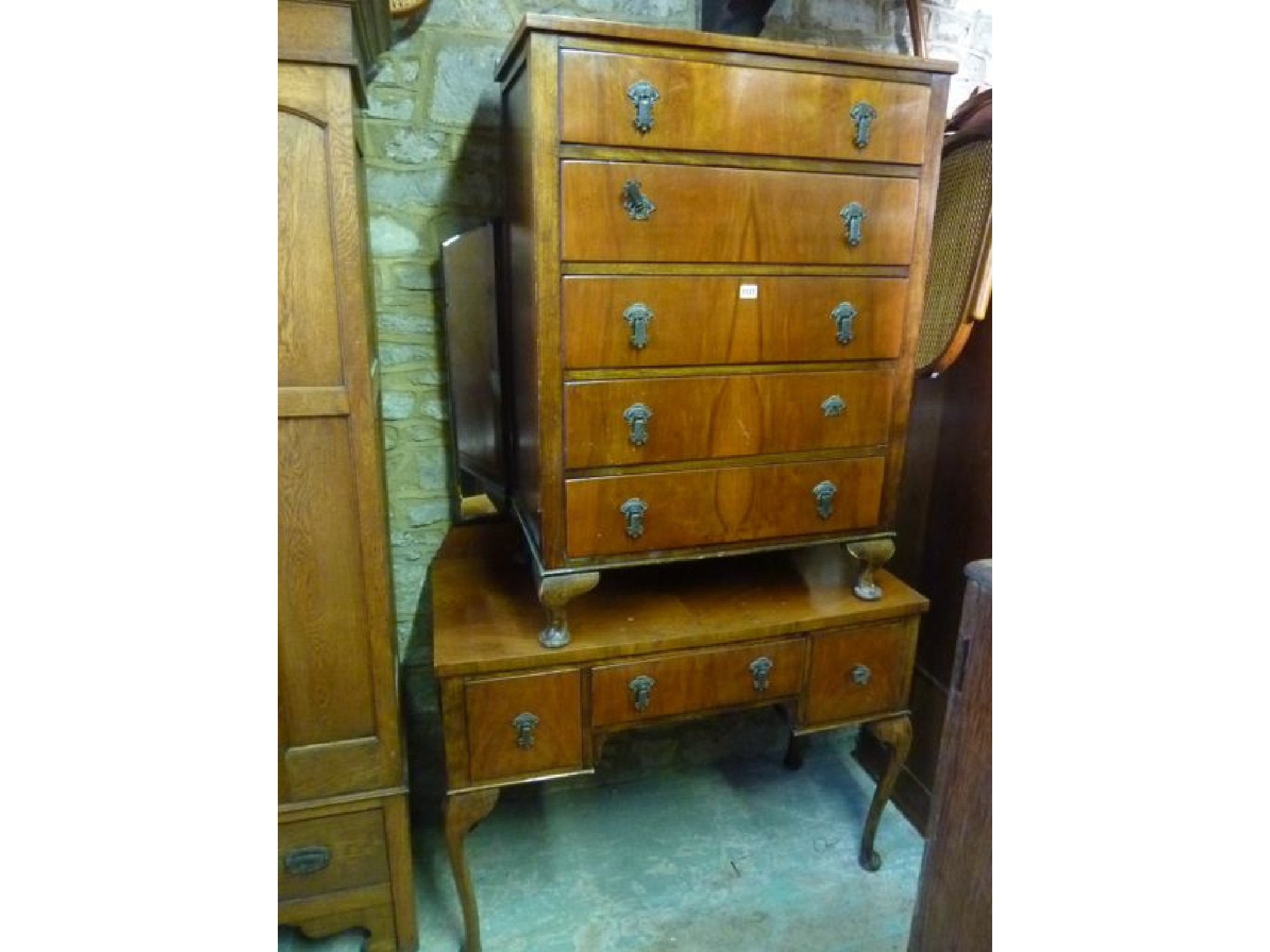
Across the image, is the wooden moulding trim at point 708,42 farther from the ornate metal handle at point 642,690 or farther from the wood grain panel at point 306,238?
the ornate metal handle at point 642,690

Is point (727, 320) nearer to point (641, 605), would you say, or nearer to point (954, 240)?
point (641, 605)

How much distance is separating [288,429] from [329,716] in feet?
1.84

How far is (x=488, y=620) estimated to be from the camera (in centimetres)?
141

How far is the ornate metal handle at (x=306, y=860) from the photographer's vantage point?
1382 millimetres

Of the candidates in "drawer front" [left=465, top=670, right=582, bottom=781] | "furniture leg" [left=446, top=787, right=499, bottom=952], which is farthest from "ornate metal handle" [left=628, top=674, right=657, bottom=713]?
"furniture leg" [left=446, top=787, right=499, bottom=952]

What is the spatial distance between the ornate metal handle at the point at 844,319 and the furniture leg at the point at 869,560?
1.39 feet

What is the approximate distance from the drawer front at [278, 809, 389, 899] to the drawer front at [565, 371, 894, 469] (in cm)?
88

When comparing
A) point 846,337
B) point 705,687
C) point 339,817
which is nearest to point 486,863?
point 339,817

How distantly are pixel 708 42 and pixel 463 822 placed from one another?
1442 millimetres

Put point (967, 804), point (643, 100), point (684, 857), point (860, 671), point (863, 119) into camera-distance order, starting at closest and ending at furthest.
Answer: point (967, 804) < point (643, 100) < point (863, 119) < point (860, 671) < point (684, 857)

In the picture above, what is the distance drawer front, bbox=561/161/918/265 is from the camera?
1107mm

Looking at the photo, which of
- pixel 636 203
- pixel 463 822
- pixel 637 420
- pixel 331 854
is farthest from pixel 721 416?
pixel 331 854

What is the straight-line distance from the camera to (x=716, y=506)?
4.28ft

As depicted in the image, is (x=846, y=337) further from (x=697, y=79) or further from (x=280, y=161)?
(x=280, y=161)
